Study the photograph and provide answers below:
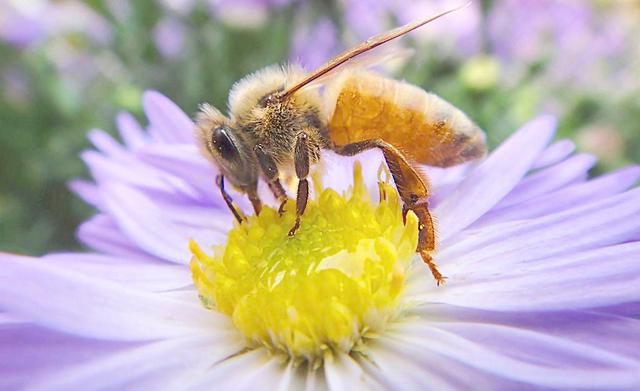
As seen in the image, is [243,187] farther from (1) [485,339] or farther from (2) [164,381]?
(1) [485,339]

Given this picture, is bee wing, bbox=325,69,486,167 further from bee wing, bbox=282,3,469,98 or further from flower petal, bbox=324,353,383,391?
flower petal, bbox=324,353,383,391

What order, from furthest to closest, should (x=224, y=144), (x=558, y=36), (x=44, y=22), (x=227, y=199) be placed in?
(x=44, y=22) < (x=558, y=36) < (x=227, y=199) < (x=224, y=144)

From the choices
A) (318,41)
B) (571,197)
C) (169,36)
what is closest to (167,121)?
(571,197)

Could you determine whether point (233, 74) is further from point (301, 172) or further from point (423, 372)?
point (423, 372)

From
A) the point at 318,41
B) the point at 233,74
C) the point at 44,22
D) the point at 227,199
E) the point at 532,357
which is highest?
the point at 44,22

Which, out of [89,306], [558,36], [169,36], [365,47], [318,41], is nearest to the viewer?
[89,306]

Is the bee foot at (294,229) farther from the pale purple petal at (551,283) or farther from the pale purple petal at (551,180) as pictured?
the pale purple petal at (551,180)

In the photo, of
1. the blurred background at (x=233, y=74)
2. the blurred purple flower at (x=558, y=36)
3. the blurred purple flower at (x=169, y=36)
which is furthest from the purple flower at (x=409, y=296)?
the blurred purple flower at (x=558, y=36)

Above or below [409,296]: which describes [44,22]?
above
